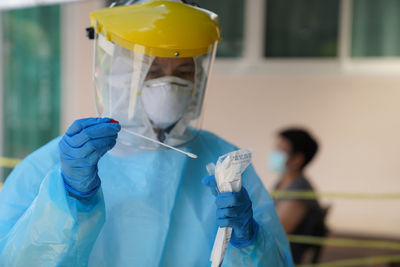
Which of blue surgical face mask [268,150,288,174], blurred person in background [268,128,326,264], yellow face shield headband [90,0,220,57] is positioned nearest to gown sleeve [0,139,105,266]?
yellow face shield headband [90,0,220,57]

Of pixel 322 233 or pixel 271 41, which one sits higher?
pixel 271 41

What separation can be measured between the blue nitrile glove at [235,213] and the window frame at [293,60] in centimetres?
340

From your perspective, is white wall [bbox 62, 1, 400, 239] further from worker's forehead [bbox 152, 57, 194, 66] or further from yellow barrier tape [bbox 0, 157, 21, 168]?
worker's forehead [bbox 152, 57, 194, 66]

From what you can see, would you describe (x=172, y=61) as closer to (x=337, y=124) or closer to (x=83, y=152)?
(x=83, y=152)

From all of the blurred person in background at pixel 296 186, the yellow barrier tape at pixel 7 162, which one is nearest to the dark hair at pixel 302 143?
the blurred person in background at pixel 296 186

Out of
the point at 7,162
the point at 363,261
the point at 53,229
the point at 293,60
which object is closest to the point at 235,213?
the point at 53,229

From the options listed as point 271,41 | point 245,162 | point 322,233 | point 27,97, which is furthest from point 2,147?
point 245,162

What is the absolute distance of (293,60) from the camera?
4.45 metres

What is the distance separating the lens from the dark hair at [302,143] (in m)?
2.91

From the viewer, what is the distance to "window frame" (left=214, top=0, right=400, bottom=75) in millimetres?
4234

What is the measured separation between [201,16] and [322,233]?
182cm

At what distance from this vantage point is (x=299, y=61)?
4426 mm

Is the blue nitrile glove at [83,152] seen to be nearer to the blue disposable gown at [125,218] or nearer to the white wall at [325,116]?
the blue disposable gown at [125,218]

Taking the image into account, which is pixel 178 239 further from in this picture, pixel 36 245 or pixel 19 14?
pixel 19 14
